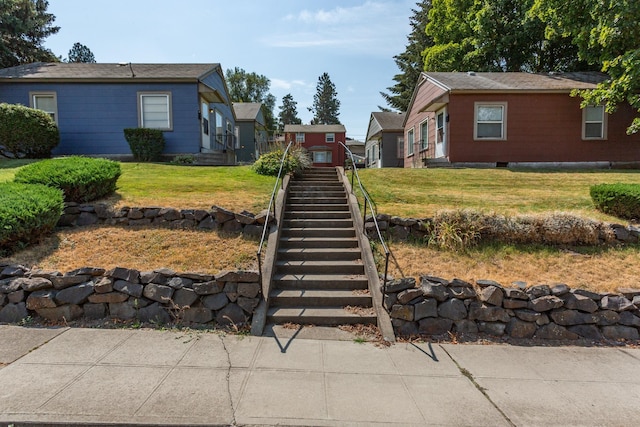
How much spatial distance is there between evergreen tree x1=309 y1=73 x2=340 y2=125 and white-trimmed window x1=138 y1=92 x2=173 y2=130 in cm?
5769

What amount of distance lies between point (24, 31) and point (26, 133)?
1955cm

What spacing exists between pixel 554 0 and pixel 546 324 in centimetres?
1558

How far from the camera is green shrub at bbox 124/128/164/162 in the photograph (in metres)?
12.7

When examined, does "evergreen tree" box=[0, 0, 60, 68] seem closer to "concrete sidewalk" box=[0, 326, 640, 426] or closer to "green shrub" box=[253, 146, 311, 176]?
"green shrub" box=[253, 146, 311, 176]

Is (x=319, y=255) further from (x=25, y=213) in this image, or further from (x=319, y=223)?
(x=25, y=213)

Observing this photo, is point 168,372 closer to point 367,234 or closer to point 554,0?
point 367,234

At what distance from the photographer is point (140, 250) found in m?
5.45

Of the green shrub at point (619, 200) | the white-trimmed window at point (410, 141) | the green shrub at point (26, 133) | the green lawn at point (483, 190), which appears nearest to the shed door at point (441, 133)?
the green lawn at point (483, 190)

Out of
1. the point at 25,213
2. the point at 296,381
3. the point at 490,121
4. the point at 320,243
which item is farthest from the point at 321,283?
the point at 490,121

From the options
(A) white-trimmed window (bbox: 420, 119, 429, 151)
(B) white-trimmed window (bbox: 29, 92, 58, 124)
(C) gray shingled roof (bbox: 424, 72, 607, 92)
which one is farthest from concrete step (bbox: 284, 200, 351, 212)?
(B) white-trimmed window (bbox: 29, 92, 58, 124)

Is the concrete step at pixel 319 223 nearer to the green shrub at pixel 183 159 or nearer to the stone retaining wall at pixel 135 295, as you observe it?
the stone retaining wall at pixel 135 295

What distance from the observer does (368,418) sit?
2807 millimetres

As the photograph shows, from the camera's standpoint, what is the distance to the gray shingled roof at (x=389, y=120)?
24.3 meters

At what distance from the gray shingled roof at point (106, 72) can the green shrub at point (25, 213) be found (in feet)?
29.6
